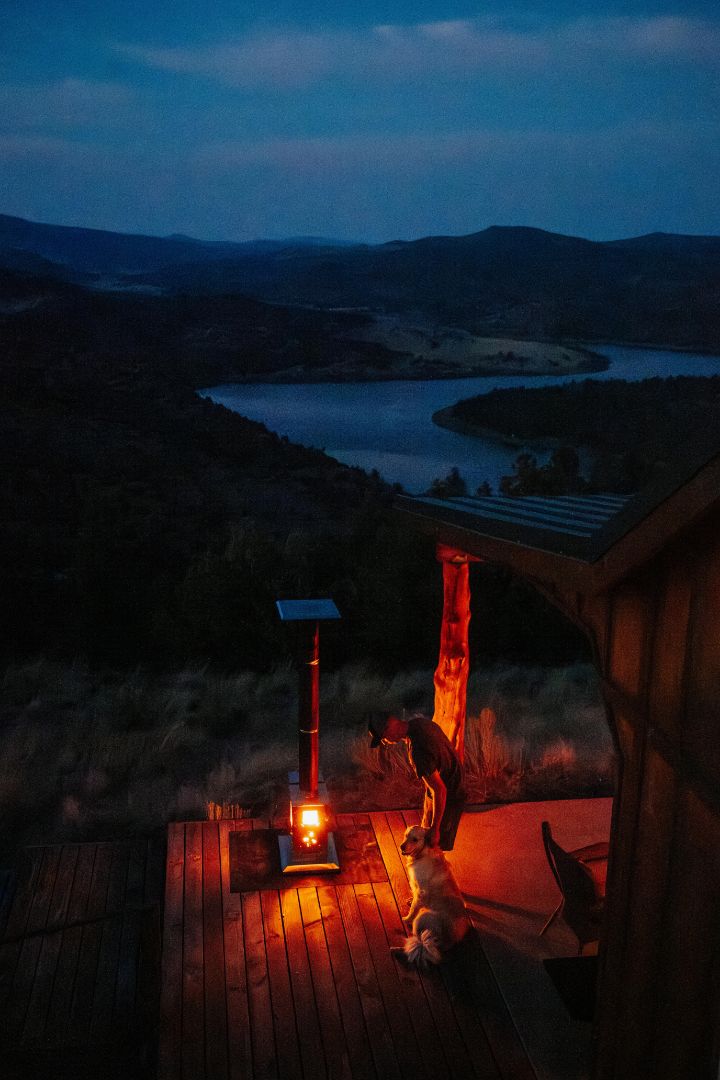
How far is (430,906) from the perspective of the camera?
15.1ft

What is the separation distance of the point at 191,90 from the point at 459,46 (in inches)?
1679

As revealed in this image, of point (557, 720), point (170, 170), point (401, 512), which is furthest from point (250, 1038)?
point (170, 170)

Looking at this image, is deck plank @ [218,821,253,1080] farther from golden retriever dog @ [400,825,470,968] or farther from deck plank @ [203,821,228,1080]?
golden retriever dog @ [400,825,470,968]

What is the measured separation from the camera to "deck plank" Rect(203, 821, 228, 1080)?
392 centimetres

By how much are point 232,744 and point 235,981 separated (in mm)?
4393

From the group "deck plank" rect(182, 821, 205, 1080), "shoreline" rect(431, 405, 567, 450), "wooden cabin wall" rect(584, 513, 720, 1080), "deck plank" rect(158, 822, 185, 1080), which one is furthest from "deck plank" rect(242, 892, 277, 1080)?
"shoreline" rect(431, 405, 567, 450)

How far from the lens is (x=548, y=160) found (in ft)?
396

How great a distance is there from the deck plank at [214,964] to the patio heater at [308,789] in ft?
1.51

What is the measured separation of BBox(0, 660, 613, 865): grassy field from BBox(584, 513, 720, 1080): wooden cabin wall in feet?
10.7

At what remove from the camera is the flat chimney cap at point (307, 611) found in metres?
5.16

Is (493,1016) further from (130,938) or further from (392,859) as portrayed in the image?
(130,938)

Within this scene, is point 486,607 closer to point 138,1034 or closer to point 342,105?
point 138,1034

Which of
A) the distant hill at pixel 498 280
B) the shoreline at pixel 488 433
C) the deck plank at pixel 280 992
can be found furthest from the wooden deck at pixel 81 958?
the distant hill at pixel 498 280

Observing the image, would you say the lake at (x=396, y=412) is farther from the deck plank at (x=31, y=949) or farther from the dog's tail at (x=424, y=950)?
the dog's tail at (x=424, y=950)
